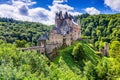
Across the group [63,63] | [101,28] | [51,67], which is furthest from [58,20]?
[101,28]

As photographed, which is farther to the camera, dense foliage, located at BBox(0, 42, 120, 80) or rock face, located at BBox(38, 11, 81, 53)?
rock face, located at BBox(38, 11, 81, 53)

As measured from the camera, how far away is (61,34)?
9750 centimetres

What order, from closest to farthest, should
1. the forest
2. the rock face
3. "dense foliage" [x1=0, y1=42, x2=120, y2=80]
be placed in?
the forest, "dense foliage" [x1=0, y1=42, x2=120, y2=80], the rock face

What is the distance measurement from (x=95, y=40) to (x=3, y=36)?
5765 cm

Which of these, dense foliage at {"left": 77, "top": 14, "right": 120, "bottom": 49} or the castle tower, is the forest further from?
the castle tower

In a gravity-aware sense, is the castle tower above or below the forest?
above

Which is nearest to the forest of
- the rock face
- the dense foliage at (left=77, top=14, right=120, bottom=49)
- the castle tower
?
the dense foliage at (left=77, top=14, right=120, bottom=49)

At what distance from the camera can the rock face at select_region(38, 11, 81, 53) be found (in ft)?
295

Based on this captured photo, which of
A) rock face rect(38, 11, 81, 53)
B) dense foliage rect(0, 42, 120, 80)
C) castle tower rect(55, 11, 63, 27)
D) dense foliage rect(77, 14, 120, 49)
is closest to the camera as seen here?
dense foliage rect(0, 42, 120, 80)

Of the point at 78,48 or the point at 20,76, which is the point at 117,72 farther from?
the point at 20,76

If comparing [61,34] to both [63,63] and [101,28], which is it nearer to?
[63,63]

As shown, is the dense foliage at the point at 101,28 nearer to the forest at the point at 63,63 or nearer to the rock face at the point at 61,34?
the forest at the point at 63,63

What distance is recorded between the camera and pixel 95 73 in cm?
7100

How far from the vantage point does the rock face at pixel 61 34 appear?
90.0 meters
